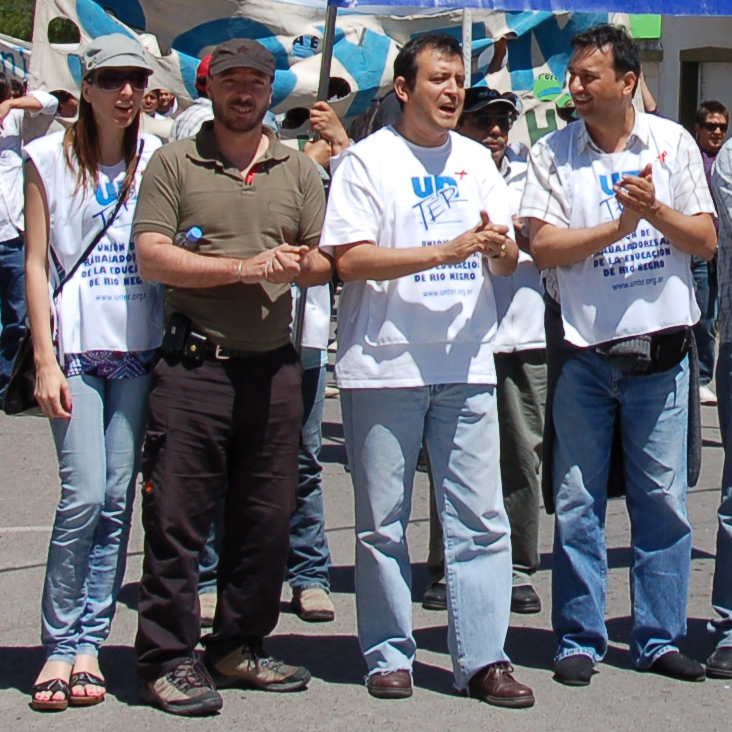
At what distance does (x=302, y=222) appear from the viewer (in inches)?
175

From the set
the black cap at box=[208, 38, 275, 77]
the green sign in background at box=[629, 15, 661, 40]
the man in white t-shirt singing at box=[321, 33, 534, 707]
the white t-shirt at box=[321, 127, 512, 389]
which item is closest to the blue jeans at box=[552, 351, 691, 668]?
the man in white t-shirt singing at box=[321, 33, 534, 707]

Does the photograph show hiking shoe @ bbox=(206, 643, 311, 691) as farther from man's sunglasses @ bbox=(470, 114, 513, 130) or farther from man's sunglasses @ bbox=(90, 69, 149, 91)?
man's sunglasses @ bbox=(470, 114, 513, 130)

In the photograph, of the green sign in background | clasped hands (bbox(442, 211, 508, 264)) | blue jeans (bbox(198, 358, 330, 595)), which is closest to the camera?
clasped hands (bbox(442, 211, 508, 264))

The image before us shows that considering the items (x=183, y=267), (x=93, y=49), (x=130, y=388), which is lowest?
(x=130, y=388)

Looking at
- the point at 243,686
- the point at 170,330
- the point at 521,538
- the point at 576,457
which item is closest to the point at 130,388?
the point at 170,330

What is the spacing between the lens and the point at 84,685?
439cm

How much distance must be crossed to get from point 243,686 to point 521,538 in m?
1.43

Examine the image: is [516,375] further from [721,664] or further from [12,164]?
[12,164]

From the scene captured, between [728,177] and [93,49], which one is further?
[728,177]

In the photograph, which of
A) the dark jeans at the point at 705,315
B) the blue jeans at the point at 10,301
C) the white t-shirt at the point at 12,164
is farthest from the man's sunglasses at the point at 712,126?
the blue jeans at the point at 10,301

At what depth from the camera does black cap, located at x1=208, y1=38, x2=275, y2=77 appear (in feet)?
13.9

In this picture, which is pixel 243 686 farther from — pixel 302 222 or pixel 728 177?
pixel 728 177

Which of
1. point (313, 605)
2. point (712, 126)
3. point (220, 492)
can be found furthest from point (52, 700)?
point (712, 126)

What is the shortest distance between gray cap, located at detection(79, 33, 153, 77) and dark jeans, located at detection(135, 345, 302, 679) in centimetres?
89
